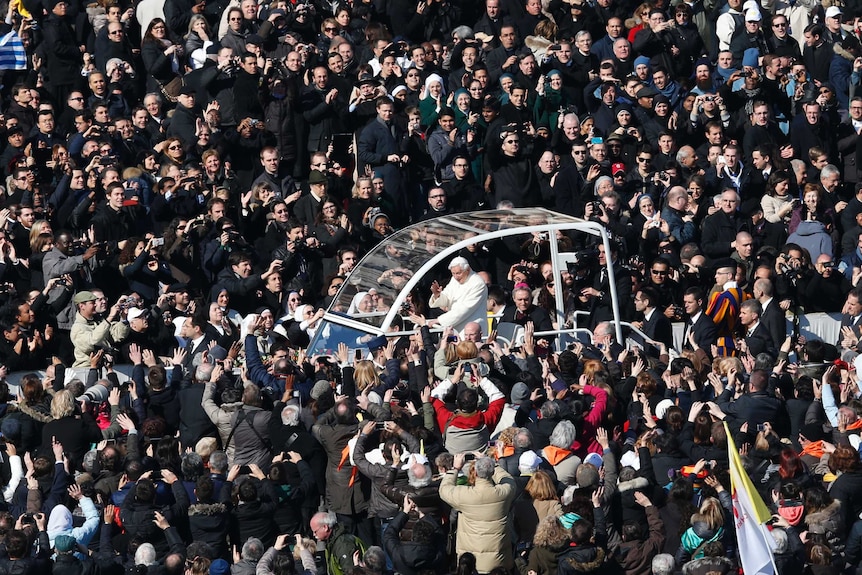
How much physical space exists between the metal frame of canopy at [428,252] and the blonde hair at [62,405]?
2786 mm

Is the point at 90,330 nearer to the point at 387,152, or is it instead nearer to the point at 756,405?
the point at 387,152

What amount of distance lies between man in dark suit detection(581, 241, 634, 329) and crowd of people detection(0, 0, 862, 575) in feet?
0.12

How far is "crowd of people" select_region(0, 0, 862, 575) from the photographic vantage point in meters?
15.5

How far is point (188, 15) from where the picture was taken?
2466 centimetres

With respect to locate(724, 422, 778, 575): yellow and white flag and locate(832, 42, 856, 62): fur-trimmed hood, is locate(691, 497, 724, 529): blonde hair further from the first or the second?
locate(832, 42, 856, 62): fur-trimmed hood

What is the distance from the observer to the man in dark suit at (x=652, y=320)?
20062mm

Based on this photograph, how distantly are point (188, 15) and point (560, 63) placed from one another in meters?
4.64

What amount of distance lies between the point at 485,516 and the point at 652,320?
5437 millimetres

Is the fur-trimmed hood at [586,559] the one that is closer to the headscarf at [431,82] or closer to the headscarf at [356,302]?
the headscarf at [356,302]

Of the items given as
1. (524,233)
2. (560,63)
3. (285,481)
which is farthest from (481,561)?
(560,63)

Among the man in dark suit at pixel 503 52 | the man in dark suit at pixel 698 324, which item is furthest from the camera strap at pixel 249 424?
the man in dark suit at pixel 503 52

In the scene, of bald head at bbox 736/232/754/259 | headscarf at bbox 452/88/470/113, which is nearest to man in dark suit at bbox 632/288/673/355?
bald head at bbox 736/232/754/259

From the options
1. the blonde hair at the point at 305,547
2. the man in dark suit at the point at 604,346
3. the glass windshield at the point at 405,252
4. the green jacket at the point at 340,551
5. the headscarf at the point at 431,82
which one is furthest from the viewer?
the headscarf at the point at 431,82

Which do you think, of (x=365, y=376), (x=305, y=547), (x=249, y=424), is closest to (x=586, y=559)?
(x=305, y=547)
